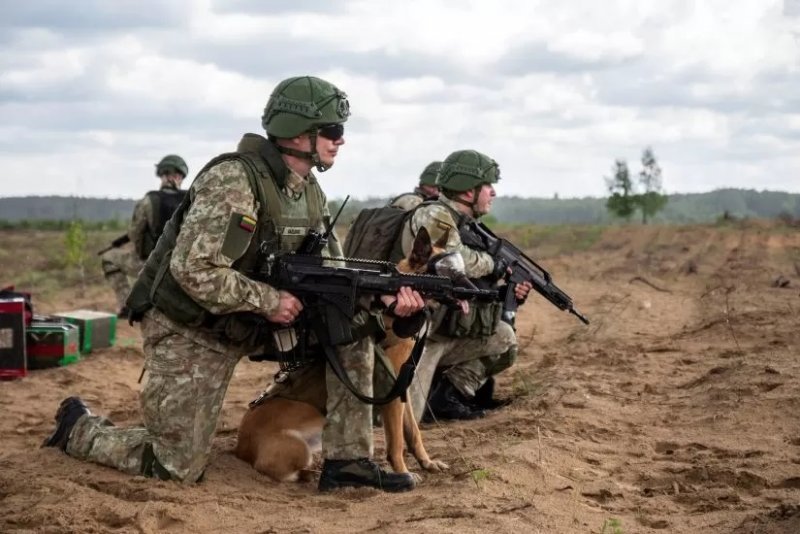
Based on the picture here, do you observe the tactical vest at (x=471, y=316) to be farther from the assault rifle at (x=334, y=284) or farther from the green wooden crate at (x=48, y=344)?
the green wooden crate at (x=48, y=344)

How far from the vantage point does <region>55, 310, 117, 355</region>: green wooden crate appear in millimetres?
11125

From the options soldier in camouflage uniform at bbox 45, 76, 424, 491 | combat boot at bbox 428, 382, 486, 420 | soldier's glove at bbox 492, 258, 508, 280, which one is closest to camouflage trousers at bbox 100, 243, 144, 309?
combat boot at bbox 428, 382, 486, 420

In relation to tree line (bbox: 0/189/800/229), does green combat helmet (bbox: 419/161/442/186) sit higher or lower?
lower

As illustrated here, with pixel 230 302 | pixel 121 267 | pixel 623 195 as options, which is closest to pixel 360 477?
pixel 230 302

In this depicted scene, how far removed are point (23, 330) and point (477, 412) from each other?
4469 millimetres

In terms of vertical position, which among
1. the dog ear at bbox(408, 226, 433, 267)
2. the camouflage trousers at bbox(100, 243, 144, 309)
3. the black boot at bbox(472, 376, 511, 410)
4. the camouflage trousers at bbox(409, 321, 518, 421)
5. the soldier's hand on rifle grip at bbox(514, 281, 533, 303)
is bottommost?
the black boot at bbox(472, 376, 511, 410)

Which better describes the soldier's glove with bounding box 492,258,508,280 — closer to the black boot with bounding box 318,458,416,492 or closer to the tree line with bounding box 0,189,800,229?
the black boot with bounding box 318,458,416,492

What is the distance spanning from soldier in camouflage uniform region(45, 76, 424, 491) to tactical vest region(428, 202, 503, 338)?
1.76 metres

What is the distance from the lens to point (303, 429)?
19.5ft

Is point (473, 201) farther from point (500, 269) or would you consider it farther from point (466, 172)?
point (500, 269)

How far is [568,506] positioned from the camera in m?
5.03

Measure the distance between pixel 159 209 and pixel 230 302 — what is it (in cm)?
683

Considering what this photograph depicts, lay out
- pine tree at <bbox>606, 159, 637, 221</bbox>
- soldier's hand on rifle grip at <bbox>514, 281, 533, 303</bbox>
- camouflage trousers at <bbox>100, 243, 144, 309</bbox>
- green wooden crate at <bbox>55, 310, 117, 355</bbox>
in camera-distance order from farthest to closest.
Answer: pine tree at <bbox>606, 159, 637, 221</bbox> < camouflage trousers at <bbox>100, 243, 144, 309</bbox> < green wooden crate at <bbox>55, 310, 117, 355</bbox> < soldier's hand on rifle grip at <bbox>514, 281, 533, 303</bbox>

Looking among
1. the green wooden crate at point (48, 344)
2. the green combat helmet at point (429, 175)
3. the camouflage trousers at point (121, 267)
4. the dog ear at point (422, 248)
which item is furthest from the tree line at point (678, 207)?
the dog ear at point (422, 248)
